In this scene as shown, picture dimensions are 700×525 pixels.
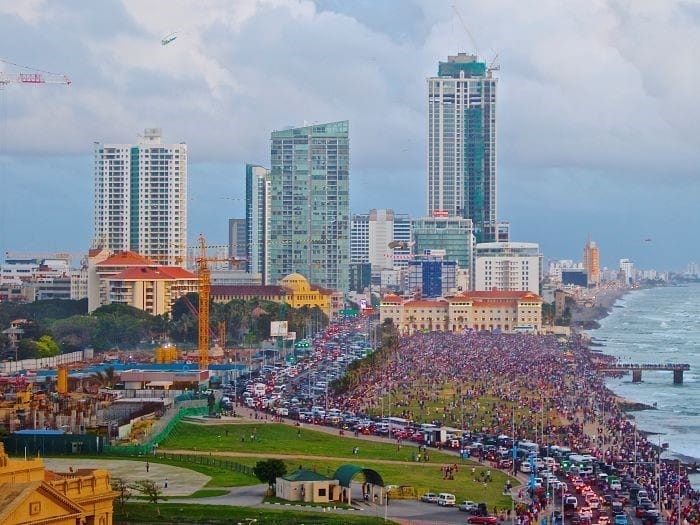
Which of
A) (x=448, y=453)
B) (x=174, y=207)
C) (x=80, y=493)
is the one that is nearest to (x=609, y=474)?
(x=448, y=453)

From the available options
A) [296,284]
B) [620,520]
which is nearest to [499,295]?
[296,284]

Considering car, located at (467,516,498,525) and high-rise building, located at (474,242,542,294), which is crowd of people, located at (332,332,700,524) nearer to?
car, located at (467,516,498,525)

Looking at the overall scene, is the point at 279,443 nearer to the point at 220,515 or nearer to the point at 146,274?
the point at 220,515

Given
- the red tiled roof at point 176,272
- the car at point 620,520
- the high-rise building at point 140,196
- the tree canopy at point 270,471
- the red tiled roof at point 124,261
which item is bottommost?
the car at point 620,520

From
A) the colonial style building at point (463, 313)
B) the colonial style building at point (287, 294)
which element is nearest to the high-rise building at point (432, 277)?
the colonial style building at point (287, 294)

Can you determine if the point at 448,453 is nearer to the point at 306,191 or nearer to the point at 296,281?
the point at 296,281

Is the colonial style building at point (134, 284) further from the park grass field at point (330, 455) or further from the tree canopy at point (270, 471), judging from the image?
the tree canopy at point (270, 471)

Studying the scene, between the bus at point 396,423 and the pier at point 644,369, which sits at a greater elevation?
the pier at point 644,369
